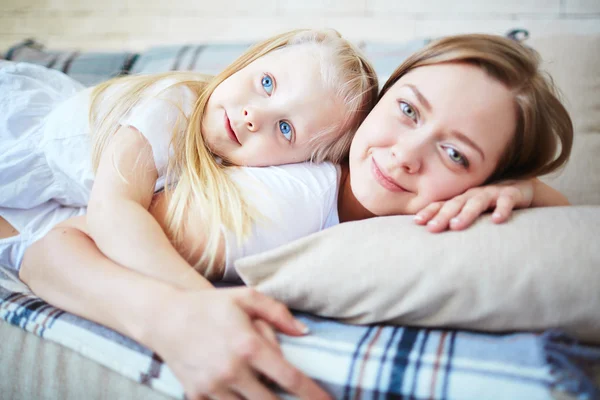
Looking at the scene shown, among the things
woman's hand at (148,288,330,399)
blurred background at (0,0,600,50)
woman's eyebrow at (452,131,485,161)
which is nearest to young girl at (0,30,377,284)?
woman's hand at (148,288,330,399)

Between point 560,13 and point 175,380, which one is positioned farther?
point 560,13

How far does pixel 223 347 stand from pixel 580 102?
0.95 metres

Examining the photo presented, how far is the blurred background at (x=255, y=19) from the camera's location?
1.62 metres

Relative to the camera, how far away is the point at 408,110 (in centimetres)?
78

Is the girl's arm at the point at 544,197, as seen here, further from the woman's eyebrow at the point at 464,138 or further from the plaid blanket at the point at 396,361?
the plaid blanket at the point at 396,361

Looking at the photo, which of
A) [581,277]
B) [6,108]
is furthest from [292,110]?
[6,108]

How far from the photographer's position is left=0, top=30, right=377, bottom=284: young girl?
71cm

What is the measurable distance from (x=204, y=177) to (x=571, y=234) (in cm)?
53

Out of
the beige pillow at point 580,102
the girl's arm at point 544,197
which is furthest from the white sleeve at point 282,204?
the beige pillow at point 580,102

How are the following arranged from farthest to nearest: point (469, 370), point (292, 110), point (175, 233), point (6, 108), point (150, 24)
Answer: point (150, 24)
point (6, 108)
point (292, 110)
point (175, 233)
point (469, 370)

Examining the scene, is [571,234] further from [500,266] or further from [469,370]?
[469,370]

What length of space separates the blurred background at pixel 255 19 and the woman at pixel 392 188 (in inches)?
38.0

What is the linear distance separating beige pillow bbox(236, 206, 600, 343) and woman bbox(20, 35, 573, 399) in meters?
0.05

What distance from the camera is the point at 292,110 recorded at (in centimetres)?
83
